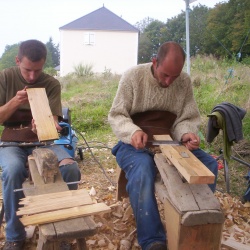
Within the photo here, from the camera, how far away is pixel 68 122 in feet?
15.7

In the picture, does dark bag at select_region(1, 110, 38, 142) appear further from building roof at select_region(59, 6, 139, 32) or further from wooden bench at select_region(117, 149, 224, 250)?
building roof at select_region(59, 6, 139, 32)

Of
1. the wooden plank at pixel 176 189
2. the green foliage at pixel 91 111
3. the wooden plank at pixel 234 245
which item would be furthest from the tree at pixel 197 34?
the wooden plank at pixel 176 189

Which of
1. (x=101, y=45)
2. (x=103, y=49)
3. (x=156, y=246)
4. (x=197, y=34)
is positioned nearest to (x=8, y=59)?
(x=101, y=45)

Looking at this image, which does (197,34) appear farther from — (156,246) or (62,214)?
(62,214)

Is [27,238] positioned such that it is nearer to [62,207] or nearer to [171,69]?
[62,207]

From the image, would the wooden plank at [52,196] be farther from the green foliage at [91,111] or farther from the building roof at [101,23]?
the building roof at [101,23]

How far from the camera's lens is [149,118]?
308cm

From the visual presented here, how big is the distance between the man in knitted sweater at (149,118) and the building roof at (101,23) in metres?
31.4

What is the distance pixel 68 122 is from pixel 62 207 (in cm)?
293

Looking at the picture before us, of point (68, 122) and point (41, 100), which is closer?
point (41, 100)

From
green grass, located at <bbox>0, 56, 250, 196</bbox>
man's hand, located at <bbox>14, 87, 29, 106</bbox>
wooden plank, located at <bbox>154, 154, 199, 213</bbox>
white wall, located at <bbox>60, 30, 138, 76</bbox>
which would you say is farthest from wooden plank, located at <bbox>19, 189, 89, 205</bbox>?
white wall, located at <bbox>60, 30, 138, 76</bbox>

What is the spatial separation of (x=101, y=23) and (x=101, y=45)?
3.06 metres

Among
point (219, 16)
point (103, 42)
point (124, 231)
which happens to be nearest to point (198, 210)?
point (124, 231)

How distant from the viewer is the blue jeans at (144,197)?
7.77ft
